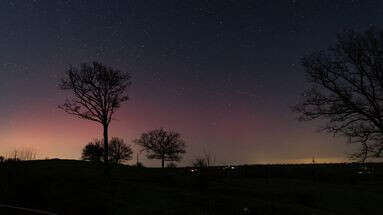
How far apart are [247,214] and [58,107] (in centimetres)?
2573

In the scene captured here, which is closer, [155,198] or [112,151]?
[155,198]

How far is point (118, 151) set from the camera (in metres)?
103

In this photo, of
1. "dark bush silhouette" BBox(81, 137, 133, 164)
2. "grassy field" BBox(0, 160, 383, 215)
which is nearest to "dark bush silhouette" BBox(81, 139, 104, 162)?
"dark bush silhouette" BBox(81, 137, 133, 164)

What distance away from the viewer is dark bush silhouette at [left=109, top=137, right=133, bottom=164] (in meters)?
101

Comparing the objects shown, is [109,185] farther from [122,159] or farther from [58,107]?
[122,159]

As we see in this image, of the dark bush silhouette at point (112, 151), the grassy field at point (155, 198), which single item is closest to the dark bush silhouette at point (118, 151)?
the dark bush silhouette at point (112, 151)

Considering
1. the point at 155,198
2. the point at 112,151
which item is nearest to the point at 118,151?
the point at 112,151

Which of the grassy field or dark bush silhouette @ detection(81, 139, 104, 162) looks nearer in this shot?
the grassy field

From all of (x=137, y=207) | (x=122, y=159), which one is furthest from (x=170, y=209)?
(x=122, y=159)

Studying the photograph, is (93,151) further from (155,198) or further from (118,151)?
(155,198)

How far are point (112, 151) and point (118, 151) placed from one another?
5.79 ft

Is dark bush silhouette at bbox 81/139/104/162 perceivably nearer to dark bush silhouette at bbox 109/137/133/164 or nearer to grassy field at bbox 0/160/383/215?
dark bush silhouette at bbox 109/137/133/164

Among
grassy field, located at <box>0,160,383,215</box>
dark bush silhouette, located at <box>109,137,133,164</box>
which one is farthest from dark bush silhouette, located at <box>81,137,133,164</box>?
grassy field, located at <box>0,160,383,215</box>

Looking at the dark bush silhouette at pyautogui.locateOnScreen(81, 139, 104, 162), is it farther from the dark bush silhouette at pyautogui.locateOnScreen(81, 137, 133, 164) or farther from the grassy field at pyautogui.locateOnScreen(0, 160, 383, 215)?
the grassy field at pyautogui.locateOnScreen(0, 160, 383, 215)
